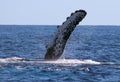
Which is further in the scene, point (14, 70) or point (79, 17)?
point (79, 17)

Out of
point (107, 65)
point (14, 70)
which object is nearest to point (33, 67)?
point (14, 70)

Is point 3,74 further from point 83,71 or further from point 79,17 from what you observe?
point 79,17

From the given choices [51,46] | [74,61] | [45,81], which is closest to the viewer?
[45,81]

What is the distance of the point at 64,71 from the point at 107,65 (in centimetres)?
474

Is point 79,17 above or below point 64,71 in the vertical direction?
above

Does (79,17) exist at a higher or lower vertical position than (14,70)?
higher

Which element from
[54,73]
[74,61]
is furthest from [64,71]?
[74,61]

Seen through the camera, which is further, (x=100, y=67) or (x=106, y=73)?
(x=100, y=67)

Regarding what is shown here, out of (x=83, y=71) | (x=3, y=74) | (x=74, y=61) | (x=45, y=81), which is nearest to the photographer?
(x=45, y=81)

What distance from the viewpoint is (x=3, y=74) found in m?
24.1

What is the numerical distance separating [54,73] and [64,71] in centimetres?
76

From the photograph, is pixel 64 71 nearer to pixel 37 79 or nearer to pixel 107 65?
pixel 37 79

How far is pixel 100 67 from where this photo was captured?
28.1 m

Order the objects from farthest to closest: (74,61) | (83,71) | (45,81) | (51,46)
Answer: (74,61), (51,46), (83,71), (45,81)
